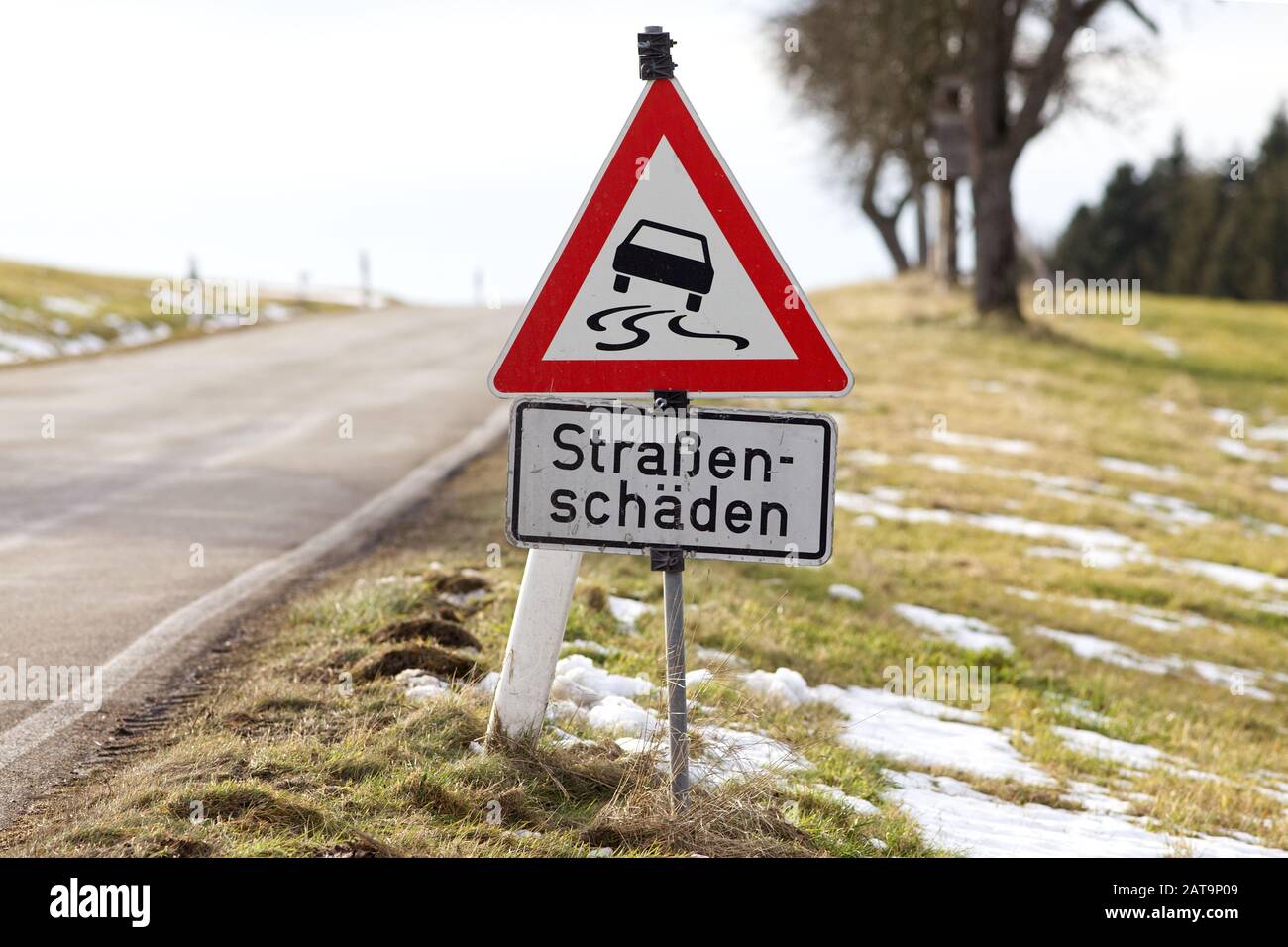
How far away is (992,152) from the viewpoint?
947 inches

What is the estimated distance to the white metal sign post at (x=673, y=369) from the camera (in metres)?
3.43

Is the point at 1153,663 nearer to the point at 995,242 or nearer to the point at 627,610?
the point at 627,610

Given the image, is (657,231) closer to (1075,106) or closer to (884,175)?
(1075,106)

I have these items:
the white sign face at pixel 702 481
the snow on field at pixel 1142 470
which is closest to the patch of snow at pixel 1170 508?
the snow on field at pixel 1142 470

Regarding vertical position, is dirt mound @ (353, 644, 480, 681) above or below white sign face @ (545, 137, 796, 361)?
below

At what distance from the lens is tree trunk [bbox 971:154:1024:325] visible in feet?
79.0

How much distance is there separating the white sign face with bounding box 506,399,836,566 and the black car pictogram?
0.34 m

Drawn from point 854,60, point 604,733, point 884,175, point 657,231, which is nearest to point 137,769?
point 604,733

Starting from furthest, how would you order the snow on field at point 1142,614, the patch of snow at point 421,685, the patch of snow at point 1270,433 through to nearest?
the patch of snow at point 1270,433
the snow on field at point 1142,614
the patch of snow at point 421,685

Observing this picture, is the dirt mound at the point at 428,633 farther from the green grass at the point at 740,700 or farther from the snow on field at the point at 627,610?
the snow on field at the point at 627,610

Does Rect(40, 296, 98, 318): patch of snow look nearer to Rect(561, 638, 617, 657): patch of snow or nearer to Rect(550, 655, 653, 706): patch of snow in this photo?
Rect(561, 638, 617, 657): patch of snow

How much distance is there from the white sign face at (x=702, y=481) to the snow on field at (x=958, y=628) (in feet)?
13.7

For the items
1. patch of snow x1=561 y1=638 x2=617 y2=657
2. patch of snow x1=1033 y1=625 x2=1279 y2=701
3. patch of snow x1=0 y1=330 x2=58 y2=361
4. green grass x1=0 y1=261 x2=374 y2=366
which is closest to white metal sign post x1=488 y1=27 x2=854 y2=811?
patch of snow x1=561 y1=638 x2=617 y2=657

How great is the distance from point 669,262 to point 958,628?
15.9 feet
